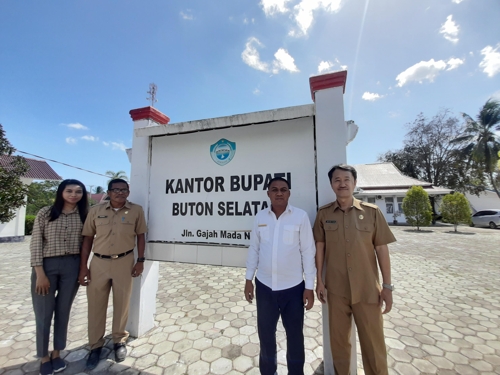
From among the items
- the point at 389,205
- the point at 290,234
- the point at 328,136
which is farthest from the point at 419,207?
the point at 290,234

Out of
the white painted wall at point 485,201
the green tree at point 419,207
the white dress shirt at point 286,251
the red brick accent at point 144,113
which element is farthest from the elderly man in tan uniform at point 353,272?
the white painted wall at point 485,201

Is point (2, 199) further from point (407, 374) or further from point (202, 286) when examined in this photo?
point (407, 374)

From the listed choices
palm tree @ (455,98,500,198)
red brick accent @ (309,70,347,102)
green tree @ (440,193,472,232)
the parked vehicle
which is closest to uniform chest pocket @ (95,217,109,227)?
red brick accent @ (309,70,347,102)

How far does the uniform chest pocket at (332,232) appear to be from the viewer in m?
1.91

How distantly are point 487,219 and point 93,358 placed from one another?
75.1ft

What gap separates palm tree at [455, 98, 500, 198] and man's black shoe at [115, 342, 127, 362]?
92.2ft

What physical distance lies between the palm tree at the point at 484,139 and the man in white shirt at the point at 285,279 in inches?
1062

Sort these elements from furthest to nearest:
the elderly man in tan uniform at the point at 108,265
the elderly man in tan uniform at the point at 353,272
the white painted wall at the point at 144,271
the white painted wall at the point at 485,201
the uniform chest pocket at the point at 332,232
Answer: the white painted wall at the point at 485,201
the white painted wall at the point at 144,271
the elderly man in tan uniform at the point at 108,265
the uniform chest pocket at the point at 332,232
the elderly man in tan uniform at the point at 353,272

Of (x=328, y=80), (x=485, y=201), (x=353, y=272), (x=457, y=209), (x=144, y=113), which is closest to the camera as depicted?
(x=353, y=272)

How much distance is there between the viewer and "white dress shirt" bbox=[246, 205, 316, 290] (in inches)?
72.4

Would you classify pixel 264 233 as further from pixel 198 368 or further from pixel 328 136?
pixel 198 368

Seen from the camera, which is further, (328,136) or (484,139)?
(484,139)

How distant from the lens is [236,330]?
2965mm

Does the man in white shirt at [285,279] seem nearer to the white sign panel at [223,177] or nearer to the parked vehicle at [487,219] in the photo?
the white sign panel at [223,177]
